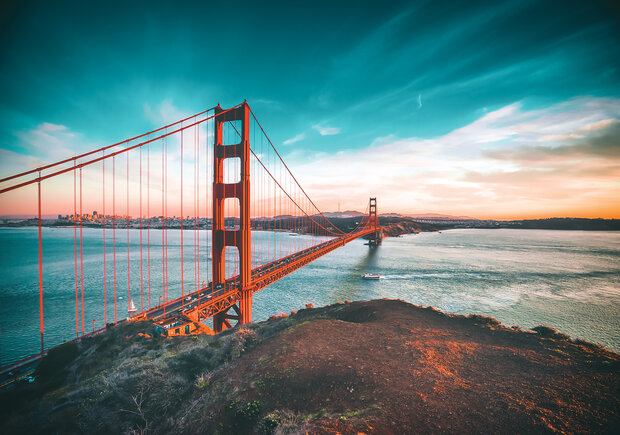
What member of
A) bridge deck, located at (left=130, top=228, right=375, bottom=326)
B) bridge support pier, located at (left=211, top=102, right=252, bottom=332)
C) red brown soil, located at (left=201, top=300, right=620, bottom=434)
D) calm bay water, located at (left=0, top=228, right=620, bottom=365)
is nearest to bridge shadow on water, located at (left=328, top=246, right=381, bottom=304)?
calm bay water, located at (left=0, top=228, right=620, bottom=365)

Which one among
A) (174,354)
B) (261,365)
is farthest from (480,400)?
(174,354)

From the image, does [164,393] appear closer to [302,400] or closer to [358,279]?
[302,400]

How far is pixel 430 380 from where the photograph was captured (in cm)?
796

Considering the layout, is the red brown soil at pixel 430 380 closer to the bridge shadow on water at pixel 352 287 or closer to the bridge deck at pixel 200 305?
the bridge deck at pixel 200 305

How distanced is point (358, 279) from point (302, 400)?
31.8 metres

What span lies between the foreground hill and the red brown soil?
1.6 inches

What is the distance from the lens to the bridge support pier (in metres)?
17.7

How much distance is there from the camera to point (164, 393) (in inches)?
315

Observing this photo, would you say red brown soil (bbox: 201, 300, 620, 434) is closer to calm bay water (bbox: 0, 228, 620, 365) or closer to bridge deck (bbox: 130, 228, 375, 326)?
bridge deck (bbox: 130, 228, 375, 326)

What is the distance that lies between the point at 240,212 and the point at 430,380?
1454 cm

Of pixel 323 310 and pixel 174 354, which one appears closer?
pixel 174 354

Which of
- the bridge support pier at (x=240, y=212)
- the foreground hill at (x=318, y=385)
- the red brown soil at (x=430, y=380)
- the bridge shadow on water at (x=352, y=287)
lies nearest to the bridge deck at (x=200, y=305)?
the bridge support pier at (x=240, y=212)

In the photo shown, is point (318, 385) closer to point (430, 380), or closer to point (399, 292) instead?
point (430, 380)

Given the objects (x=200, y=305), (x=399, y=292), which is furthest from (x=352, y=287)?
(x=200, y=305)
